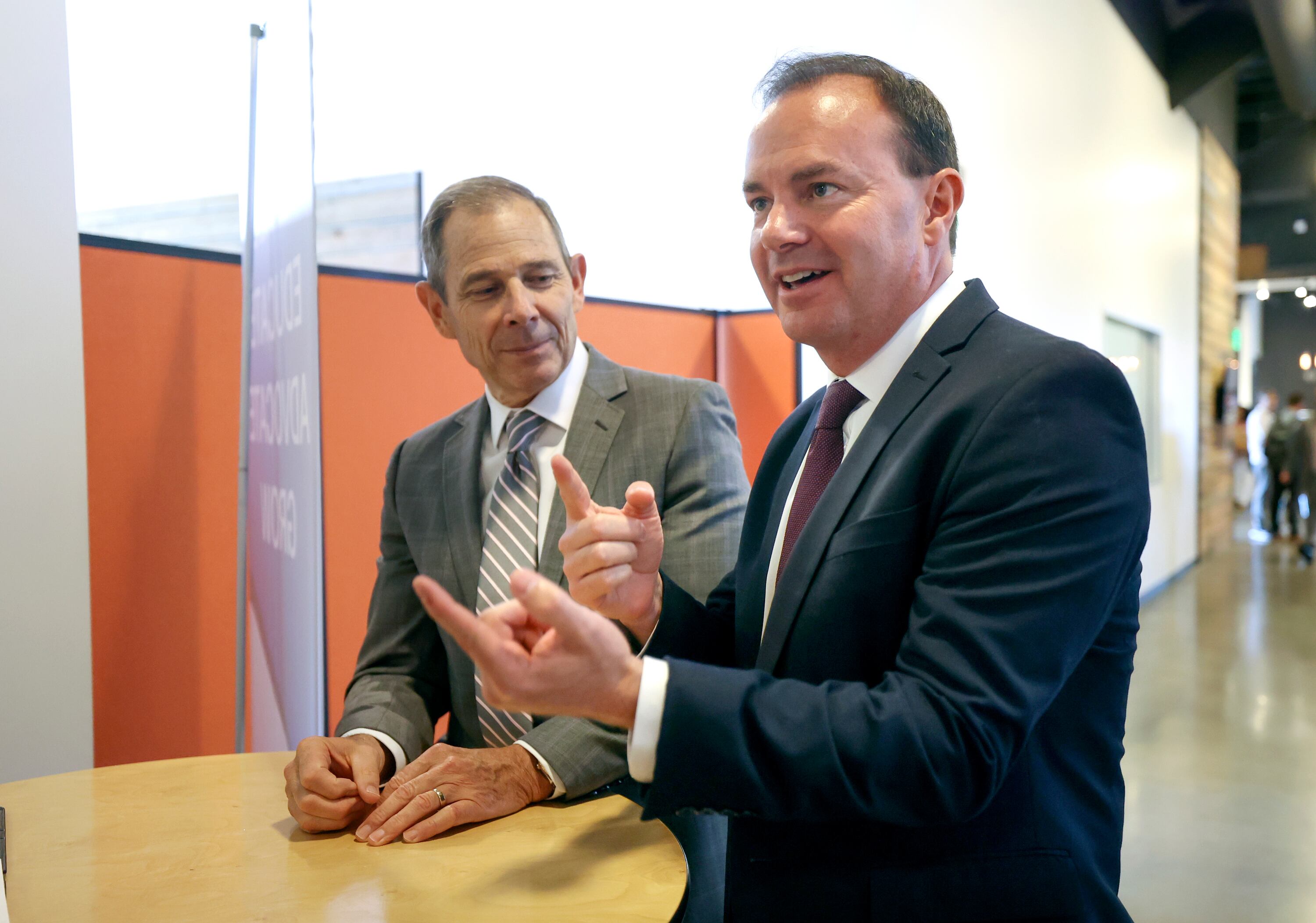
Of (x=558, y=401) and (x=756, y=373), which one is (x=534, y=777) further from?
(x=756, y=373)

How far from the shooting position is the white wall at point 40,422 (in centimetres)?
191

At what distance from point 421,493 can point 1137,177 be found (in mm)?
8374

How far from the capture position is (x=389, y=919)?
103 cm

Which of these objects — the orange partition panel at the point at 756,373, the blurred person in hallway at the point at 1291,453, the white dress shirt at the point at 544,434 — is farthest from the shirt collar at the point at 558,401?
→ the blurred person in hallway at the point at 1291,453

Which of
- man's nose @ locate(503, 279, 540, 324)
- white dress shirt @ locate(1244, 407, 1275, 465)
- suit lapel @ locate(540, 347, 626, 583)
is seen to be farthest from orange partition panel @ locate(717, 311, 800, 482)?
white dress shirt @ locate(1244, 407, 1275, 465)

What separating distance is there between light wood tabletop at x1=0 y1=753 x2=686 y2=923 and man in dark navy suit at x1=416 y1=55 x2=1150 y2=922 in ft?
0.57

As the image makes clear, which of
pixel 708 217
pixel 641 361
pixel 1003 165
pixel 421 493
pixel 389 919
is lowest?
pixel 389 919

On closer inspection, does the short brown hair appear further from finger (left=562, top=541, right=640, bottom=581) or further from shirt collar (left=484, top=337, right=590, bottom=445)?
shirt collar (left=484, top=337, right=590, bottom=445)

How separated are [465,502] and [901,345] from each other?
0.91 meters

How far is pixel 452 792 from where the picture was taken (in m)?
1.31

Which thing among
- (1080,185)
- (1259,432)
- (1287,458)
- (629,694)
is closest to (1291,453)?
(1287,458)

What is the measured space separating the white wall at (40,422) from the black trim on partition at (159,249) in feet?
0.94

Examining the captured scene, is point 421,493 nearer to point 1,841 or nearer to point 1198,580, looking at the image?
point 1,841

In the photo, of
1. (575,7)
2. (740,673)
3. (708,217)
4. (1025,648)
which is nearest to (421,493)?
(740,673)
